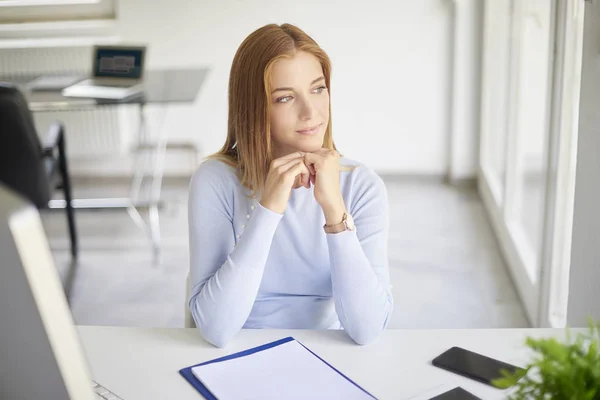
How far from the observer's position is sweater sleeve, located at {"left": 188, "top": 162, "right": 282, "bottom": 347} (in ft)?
4.50

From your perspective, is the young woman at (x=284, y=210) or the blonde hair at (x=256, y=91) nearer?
the young woman at (x=284, y=210)

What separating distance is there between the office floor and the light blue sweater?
143 cm

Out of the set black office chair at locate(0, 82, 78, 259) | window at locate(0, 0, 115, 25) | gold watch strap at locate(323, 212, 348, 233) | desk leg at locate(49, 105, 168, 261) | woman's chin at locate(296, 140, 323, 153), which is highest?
window at locate(0, 0, 115, 25)

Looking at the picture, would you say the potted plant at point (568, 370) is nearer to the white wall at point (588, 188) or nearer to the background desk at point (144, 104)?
the white wall at point (588, 188)

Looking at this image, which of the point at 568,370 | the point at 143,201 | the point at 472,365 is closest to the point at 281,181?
the point at 472,365

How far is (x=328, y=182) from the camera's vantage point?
146 centimetres

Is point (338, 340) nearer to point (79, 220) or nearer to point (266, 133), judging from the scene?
point (266, 133)

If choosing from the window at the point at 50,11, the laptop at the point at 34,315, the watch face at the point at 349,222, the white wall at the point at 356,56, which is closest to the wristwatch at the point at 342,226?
the watch face at the point at 349,222

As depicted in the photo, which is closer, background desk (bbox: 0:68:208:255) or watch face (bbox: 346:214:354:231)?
watch face (bbox: 346:214:354:231)

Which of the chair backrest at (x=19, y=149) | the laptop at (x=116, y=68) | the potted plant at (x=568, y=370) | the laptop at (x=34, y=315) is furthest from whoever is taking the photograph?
the laptop at (x=116, y=68)

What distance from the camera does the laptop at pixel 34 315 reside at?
1.76 ft

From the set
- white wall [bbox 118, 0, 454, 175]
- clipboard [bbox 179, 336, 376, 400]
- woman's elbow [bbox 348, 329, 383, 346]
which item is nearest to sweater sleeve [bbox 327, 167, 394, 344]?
woman's elbow [bbox 348, 329, 383, 346]

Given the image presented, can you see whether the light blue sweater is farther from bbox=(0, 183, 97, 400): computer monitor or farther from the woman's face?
bbox=(0, 183, 97, 400): computer monitor

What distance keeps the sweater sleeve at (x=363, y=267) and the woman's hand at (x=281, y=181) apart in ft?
0.37
